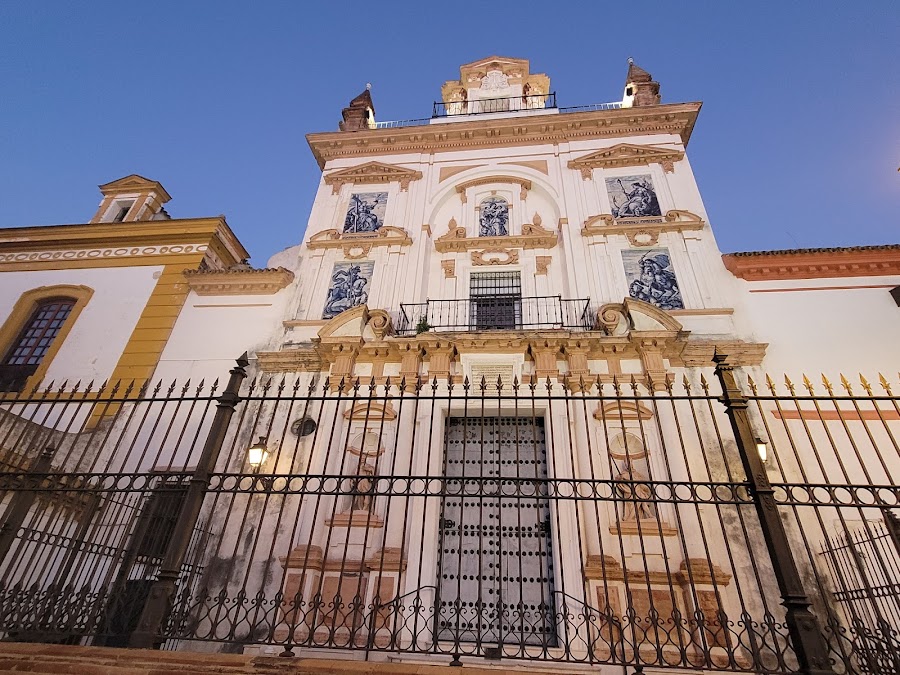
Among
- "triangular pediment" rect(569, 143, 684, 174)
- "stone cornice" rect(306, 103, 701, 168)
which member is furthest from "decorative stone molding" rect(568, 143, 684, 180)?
"stone cornice" rect(306, 103, 701, 168)

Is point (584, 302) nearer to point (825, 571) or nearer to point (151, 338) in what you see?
point (825, 571)

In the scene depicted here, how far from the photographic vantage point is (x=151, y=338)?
1149 cm

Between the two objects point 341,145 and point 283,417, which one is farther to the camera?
point 341,145

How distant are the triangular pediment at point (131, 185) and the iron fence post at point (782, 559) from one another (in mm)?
16487

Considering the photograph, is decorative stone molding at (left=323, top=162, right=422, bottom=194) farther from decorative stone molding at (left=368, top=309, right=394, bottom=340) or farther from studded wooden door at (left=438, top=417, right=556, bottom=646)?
studded wooden door at (left=438, top=417, right=556, bottom=646)

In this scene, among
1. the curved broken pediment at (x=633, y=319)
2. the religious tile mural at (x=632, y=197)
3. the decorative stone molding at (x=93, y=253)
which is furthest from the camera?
the decorative stone molding at (x=93, y=253)

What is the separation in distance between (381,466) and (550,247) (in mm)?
6702

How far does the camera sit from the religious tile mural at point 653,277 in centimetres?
1068

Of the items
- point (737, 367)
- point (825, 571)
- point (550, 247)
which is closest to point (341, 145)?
point (550, 247)

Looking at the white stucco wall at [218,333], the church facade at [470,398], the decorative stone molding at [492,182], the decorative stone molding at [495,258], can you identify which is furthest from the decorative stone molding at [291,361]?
the decorative stone molding at [492,182]

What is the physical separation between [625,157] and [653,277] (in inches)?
169

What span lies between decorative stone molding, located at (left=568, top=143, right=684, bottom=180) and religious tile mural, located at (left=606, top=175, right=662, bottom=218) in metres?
0.55

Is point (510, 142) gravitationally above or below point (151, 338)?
above

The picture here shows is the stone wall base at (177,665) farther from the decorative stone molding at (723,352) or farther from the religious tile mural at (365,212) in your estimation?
the religious tile mural at (365,212)
